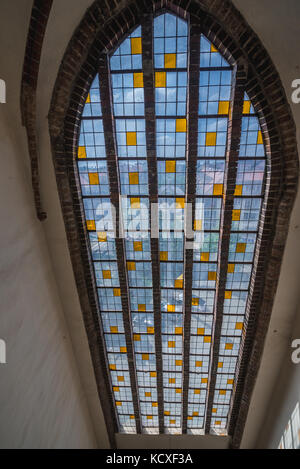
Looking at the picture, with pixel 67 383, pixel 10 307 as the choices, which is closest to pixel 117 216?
pixel 10 307

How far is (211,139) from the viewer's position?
4.92m

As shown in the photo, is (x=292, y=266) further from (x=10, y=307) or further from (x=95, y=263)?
(x=10, y=307)

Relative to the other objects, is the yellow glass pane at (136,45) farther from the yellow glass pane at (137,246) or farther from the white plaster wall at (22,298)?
the yellow glass pane at (137,246)

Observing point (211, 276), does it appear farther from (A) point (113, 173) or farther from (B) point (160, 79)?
(B) point (160, 79)

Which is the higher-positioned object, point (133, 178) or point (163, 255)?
point (133, 178)

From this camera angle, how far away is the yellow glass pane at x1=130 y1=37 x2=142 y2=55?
4.25m

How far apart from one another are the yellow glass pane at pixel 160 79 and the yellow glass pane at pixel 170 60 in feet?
0.47

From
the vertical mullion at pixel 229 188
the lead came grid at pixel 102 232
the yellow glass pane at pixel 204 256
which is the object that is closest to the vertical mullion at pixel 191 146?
the yellow glass pane at pixel 204 256

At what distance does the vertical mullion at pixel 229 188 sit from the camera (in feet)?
14.5

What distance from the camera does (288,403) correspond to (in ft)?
19.4

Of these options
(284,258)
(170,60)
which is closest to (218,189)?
(284,258)

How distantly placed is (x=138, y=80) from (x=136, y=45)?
1.62 ft

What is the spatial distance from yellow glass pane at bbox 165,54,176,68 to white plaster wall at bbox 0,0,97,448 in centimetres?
212

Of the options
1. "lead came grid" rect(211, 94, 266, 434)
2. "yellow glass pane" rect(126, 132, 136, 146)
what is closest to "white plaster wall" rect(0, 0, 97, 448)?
"yellow glass pane" rect(126, 132, 136, 146)
